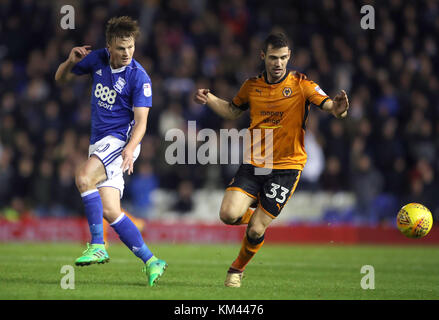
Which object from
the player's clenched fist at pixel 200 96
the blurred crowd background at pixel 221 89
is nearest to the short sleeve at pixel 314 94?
the player's clenched fist at pixel 200 96

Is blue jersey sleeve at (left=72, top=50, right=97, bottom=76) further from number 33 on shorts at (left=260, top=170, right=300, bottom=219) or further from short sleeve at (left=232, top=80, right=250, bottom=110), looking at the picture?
number 33 on shorts at (left=260, top=170, right=300, bottom=219)

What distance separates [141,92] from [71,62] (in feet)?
2.68

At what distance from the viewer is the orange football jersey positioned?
7.77 m

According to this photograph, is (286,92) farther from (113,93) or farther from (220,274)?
(220,274)

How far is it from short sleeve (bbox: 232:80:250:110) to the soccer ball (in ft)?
7.85

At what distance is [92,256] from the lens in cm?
695

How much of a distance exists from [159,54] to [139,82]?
1060 cm

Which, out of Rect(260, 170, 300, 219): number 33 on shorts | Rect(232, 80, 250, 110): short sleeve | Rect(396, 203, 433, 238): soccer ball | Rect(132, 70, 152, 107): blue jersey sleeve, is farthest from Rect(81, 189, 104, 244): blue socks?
Rect(396, 203, 433, 238): soccer ball

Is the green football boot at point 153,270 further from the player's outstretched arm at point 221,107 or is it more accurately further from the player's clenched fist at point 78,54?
the player's clenched fist at point 78,54

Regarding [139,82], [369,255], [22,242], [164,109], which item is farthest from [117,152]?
→ [164,109]

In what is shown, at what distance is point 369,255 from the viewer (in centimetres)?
1259

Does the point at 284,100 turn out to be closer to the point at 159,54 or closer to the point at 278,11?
the point at 159,54

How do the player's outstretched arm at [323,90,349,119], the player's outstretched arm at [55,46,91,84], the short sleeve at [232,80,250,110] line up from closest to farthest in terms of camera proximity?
1. the player's outstretched arm at [323,90,349,119]
2. the player's outstretched arm at [55,46,91,84]
3. the short sleeve at [232,80,250,110]

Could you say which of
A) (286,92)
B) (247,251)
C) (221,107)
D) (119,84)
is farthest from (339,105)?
(119,84)
